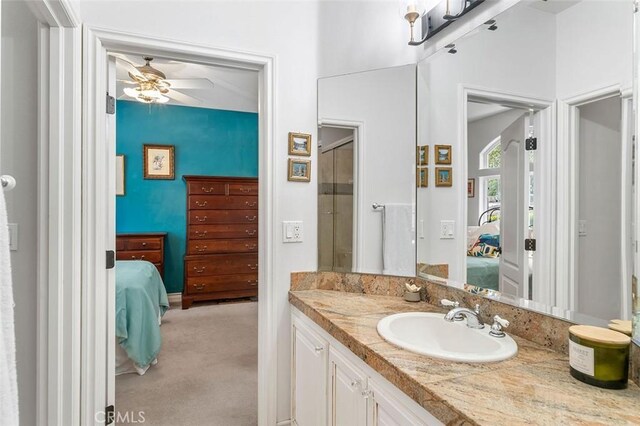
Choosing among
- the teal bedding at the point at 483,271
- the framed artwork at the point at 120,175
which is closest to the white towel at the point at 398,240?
the teal bedding at the point at 483,271

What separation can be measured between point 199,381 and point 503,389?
2.41 m

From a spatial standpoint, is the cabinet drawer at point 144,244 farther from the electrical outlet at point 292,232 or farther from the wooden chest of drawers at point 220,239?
the electrical outlet at point 292,232

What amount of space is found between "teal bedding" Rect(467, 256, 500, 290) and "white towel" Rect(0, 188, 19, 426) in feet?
4.91

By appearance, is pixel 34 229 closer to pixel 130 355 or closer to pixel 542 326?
pixel 130 355

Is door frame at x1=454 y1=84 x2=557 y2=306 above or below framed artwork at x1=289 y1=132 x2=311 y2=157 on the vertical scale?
below

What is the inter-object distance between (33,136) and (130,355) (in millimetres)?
1847

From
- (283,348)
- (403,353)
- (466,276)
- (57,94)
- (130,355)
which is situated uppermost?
(57,94)

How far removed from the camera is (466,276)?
1.58m

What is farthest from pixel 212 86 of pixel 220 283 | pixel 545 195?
pixel 545 195

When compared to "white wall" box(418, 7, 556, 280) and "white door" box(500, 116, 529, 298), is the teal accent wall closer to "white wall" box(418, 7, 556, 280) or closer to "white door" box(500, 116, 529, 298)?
"white wall" box(418, 7, 556, 280)

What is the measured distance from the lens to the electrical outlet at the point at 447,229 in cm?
167

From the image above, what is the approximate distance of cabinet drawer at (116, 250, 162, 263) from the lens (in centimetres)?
448

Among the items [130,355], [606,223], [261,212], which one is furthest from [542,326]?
[130,355]

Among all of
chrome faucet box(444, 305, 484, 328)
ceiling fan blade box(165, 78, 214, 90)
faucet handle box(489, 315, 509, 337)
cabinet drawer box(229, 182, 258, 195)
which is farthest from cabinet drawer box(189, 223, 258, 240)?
faucet handle box(489, 315, 509, 337)
